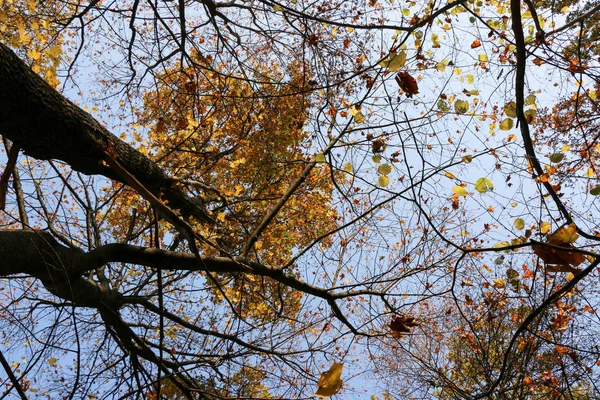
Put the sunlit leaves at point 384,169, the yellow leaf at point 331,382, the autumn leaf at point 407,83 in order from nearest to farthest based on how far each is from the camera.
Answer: the yellow leaf at point 331,382 < the autumn leaf at point 407,83 < the sunlit leaves at point 384,169

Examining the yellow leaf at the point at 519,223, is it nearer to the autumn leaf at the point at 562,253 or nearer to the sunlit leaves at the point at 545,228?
the sunlit leaves at the point at 545,228

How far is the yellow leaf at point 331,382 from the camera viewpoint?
1748 mm

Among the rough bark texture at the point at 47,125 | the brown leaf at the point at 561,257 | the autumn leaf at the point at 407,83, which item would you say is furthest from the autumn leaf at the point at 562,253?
the rough bark texture at the point at 47,125

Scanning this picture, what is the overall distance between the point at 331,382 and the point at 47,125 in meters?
2.05

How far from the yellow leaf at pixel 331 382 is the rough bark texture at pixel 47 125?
1.43 m

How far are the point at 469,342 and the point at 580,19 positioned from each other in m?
3.48

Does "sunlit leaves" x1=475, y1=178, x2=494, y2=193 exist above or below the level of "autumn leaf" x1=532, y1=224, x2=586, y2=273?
above

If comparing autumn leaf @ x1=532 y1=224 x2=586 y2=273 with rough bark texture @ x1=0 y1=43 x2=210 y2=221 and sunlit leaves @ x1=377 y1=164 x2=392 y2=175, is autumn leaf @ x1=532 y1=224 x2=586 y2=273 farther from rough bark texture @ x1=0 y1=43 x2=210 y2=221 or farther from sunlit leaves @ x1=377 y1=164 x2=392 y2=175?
rough bark texture @ x1=0 y1=43 x2=210 y2=221

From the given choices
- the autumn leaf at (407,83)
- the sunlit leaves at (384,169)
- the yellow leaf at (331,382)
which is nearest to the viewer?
the yellow leaf at (331,382)

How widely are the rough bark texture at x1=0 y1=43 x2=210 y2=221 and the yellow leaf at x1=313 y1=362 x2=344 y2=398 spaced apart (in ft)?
4.70

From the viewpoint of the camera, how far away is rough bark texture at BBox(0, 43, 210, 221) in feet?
6.49

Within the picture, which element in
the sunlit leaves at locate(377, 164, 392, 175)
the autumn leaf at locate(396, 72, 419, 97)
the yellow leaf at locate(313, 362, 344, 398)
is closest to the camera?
the yellow leaf at locate(313, 362, 344, 398)

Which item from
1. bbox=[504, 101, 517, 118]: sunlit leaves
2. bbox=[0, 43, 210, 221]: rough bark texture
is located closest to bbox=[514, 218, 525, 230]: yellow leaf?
bbox=[504, 101, 517, 118]: sunlit leaves

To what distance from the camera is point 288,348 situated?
3727 millimetres
